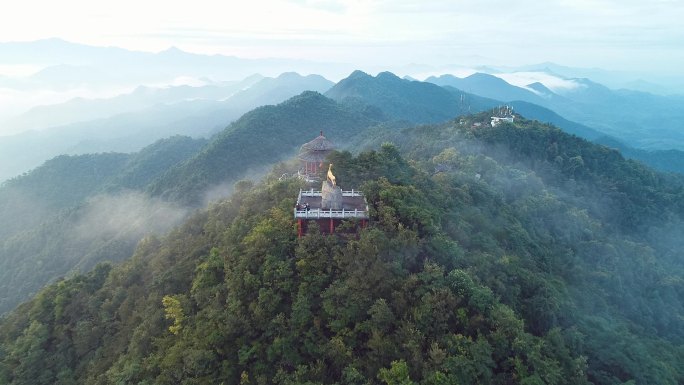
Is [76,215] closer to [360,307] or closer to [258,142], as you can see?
[258,142]

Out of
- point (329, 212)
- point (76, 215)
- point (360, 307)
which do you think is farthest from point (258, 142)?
point (360, 307)

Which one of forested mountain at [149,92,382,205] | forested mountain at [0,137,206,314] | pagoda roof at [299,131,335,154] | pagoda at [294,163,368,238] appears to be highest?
pagoda roof at [299,131,335,154]

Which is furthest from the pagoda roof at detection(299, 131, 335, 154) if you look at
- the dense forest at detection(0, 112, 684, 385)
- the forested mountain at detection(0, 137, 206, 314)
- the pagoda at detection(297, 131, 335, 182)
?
the forested mountain at detection(0, 137, 206, 314)

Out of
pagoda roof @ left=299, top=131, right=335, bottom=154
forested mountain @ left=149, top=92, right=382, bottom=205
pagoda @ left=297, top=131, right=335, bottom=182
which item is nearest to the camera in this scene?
pagoda @ left=297, top=131, right=335, bottom=182

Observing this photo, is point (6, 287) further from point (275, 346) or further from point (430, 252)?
point (430, 252)

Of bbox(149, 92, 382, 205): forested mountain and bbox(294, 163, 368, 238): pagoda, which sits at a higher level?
bbox(294, 163, 368, 238): pagoda

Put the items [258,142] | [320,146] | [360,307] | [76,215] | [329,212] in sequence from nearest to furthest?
[360,307], [329,212], [320,146], [76,215], [258,142]

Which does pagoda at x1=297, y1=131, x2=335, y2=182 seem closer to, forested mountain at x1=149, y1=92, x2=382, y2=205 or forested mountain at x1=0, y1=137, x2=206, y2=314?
forested mountain at x1=0, y1=137, x2=206, y2=314
